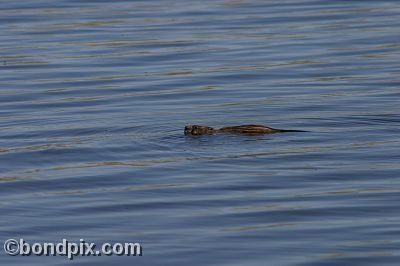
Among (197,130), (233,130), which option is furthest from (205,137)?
(233,130)

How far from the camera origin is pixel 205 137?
1343cm

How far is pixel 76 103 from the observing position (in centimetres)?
1639

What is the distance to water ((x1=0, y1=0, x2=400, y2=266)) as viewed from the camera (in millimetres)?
10156

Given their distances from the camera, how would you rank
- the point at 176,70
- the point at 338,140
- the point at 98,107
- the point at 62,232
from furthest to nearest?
the point at 176,70
the point at 98,107
the point at 338,140
the point at 62,232

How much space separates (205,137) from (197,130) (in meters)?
0.11

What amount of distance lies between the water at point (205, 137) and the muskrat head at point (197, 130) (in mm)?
88

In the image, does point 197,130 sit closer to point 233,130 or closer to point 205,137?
point 205,137

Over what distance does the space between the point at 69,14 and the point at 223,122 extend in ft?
33.2

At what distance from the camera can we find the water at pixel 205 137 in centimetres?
1016

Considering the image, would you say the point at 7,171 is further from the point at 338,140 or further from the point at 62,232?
the point at 338,140

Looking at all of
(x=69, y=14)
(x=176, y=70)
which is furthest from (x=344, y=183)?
(x=69, y=14)

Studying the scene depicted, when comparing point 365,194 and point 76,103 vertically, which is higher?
point 76,103

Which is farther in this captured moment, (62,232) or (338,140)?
(338,140)

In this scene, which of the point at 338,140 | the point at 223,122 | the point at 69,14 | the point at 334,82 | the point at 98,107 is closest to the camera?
the point at 338,140
